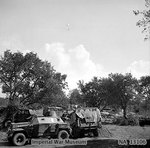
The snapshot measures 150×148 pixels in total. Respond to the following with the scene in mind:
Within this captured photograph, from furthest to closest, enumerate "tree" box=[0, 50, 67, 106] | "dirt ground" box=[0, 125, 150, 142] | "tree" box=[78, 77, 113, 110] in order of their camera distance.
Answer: "tree" box=[78, 77, 113, 110] → "tree" box=[0, 50, 67, 106] → "dirt ground" box=[0, 125, 150, 142]

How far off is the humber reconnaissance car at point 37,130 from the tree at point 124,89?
3643 cm

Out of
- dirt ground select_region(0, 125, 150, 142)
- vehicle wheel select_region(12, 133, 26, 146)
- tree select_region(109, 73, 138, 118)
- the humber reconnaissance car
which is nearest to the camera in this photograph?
vehicle wheel select_region(12, 133, 26, 146)

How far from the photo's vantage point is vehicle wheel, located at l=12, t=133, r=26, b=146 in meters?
13.3

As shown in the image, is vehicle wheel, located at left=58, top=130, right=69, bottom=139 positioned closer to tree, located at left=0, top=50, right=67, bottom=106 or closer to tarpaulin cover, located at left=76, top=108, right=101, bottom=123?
tarpaulin cover, located at left=76, top=108, right=101, bottom=123

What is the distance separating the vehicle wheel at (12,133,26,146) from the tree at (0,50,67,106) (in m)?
15.8

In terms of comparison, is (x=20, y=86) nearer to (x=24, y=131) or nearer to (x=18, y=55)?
(x=18, y=55)

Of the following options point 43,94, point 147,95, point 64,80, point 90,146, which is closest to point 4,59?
point 43,94

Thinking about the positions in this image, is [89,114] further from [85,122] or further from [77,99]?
[77,99]

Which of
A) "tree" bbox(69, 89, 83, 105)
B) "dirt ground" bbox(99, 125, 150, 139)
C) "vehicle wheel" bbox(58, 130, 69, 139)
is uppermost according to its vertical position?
"tree" bbox(69, 89, 83, 105)

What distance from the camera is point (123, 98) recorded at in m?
49.1

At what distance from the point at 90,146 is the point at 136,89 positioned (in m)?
41.5

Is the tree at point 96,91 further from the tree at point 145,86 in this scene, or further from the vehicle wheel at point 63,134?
the vehicle wheel at point 63,134

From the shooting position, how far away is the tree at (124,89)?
4884 centimetres

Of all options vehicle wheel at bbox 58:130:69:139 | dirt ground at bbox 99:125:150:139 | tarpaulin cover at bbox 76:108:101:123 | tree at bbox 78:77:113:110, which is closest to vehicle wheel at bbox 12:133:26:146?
vehicle wheel at bbox 58:130:69:139
